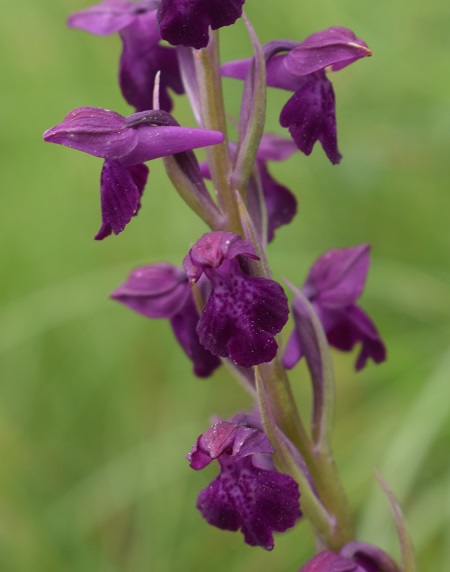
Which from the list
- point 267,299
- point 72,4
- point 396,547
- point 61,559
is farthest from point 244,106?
point 72,4

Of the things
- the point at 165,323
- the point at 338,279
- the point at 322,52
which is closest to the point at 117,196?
the point at 322,52

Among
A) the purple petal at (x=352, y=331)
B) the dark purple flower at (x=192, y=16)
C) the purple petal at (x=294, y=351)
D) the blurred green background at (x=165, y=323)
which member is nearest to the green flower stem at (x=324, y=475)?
the purple petal at (x=294, y=351)

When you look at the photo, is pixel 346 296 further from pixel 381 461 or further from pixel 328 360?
pixel 381 461

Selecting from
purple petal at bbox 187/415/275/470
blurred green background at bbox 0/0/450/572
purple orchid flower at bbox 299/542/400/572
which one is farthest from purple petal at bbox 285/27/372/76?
blurred green background at bbox 0/0/450/572

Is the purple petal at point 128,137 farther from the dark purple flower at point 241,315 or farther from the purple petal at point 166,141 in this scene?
the dark purple flower at point 241,315

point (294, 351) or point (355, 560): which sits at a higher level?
point (294, 351)

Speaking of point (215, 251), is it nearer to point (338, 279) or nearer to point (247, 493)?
point (247, 493)

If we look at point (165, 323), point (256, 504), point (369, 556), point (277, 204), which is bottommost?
point (165, 323)
